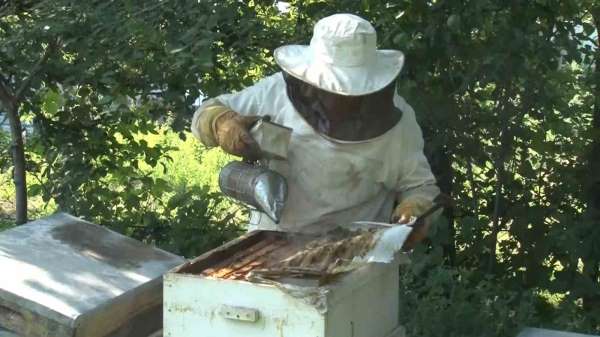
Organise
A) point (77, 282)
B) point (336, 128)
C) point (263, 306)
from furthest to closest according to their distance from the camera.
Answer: point (336, 128) → point (77, 282) → point (263, 306)

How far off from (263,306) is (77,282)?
62 cm

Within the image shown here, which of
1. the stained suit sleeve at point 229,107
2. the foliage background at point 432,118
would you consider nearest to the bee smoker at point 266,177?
the stained suit sleeve at point 229,107

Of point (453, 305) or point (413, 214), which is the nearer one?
point (413, 214)

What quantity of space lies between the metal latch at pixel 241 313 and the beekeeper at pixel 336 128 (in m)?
0.54

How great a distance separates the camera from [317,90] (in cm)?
240

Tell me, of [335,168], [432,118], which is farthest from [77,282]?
[432,118]

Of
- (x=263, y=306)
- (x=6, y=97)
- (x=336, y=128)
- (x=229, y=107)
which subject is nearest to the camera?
(x=263, y=306)

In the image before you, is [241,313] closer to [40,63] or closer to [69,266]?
[69,266]

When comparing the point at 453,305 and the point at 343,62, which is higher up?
the point at 343,62

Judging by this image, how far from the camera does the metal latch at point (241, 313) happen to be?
76.2 inches

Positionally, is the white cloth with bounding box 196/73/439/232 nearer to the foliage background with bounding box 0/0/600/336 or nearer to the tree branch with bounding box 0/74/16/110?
the foliage background with bounding box 0/0/600/336

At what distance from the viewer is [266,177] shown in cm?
235

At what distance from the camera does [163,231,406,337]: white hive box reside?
1.89 meters

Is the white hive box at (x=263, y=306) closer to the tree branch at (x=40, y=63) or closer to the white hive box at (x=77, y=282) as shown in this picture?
the white hive box at (x=77, y=282)
